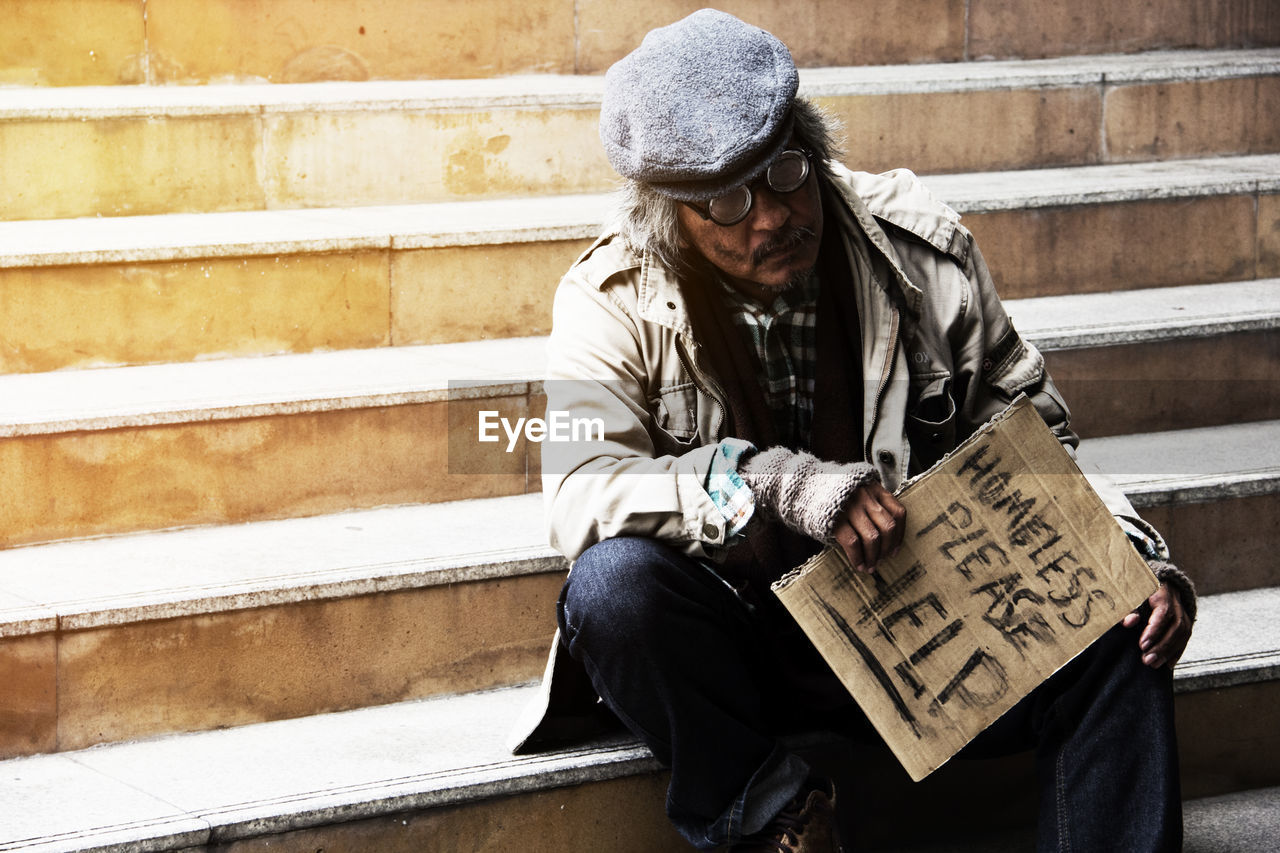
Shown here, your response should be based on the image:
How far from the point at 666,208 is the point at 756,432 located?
0.38m

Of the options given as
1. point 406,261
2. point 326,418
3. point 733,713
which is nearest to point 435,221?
point 406,261

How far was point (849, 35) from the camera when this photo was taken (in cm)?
432

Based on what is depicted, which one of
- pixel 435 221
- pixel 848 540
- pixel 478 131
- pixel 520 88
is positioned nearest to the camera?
pixel 848 540

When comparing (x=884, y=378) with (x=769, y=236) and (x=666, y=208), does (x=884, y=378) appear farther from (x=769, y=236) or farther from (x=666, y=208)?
(x=666, y=208)

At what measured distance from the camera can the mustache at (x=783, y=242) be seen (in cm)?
213

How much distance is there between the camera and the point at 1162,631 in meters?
1.99

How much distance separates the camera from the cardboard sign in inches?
76.3

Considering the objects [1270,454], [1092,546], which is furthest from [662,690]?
[1270,454]

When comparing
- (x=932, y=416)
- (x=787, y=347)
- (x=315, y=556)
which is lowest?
(x=315, y=556)

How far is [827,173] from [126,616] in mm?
1369

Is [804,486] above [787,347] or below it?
below

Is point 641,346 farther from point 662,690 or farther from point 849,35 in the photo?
point 849,35

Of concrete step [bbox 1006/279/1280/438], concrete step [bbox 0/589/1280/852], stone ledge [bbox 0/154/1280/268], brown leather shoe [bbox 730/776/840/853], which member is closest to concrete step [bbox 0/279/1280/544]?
concrete step [bbox 1006/279/1280/438]

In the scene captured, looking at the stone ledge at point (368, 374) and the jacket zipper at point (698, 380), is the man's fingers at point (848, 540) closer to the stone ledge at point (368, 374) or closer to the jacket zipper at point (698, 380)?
the jacket zipper at point (698, 380)
